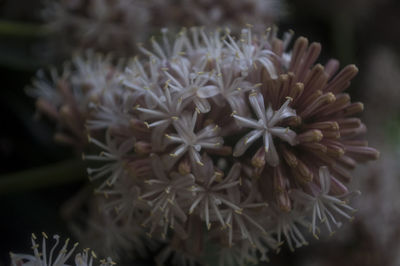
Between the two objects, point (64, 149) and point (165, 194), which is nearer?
point (165, 194)

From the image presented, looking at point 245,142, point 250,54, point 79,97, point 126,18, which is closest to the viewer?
point 245,142

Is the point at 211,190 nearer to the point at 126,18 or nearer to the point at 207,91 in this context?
the point at 207,91

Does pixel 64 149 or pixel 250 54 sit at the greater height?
pixel 64 149

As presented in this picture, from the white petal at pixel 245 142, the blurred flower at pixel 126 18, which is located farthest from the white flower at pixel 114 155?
the blurred flower at pixel 126 18

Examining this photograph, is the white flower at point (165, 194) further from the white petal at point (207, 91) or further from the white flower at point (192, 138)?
the white petal at point (207, 91)

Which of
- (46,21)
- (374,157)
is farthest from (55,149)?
(374,157)

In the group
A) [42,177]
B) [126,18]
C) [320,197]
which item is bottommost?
[320,197]

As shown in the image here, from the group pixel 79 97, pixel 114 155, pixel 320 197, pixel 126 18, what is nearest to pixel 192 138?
pixel 114 155

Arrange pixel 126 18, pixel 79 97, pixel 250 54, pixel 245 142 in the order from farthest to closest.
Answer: pixel 126 18 < pixel 79 97 < pixel 250 54 < pixel 245 142

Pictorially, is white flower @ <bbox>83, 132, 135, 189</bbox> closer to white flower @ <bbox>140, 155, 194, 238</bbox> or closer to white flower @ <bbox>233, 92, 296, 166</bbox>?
white flower @ <bbox>140, 155, 194, 238</bbox>
